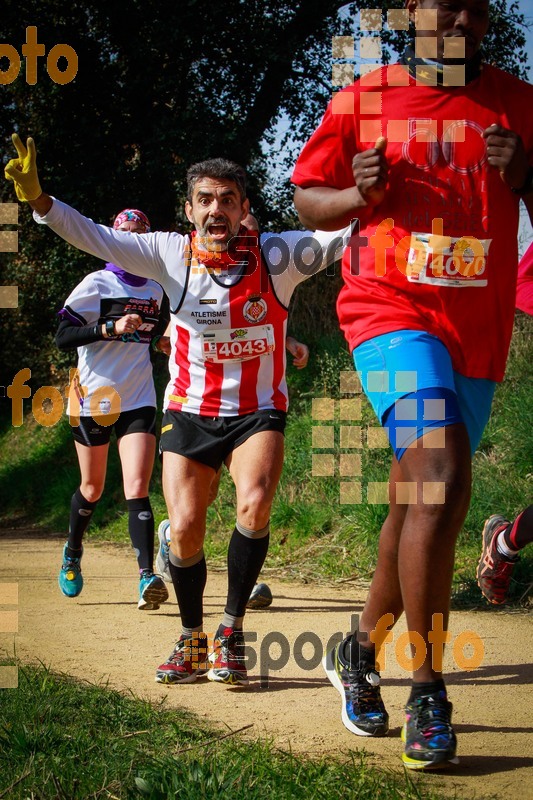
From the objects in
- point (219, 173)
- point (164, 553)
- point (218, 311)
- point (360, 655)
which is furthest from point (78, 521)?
point (360, 655)

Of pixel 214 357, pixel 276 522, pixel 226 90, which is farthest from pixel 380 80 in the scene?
pixel 226 90

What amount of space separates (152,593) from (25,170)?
109 inches

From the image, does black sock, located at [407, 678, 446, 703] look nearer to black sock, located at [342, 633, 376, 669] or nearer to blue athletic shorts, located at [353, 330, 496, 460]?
black sock, located at [342, 633, 376, 669]

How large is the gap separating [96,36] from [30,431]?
25.1 feet

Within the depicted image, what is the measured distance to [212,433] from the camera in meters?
4.64

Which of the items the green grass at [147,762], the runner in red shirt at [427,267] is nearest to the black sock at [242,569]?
the green grass at [147,762]

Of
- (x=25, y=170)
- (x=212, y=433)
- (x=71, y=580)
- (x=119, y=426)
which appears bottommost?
(x=71, y=580)

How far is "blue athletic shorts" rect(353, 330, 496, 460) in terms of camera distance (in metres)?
3.20

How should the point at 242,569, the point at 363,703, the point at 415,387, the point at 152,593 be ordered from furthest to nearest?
the point at 152,593
the point at 242,569
the point at 363,703
the point at 415,387

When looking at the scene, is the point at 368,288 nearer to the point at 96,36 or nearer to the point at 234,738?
the point at 234,738

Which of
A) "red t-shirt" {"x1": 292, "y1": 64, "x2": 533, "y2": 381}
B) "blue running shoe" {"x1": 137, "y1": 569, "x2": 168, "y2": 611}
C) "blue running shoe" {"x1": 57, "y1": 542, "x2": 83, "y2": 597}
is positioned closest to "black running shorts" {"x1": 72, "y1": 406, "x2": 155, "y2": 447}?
"blue running shoe" {"x1": 57, "y1": 542, "x2": 83, "y2": 597}

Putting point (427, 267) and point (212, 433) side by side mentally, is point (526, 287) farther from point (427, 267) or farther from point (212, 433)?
point (212, 433)

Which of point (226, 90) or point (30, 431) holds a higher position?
point (226, 90)

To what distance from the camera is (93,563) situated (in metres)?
9.36
